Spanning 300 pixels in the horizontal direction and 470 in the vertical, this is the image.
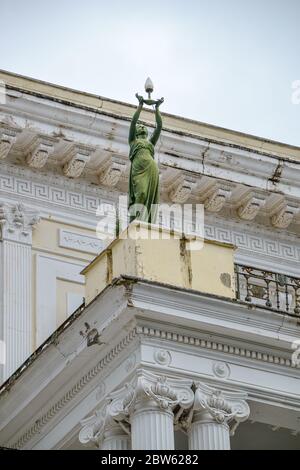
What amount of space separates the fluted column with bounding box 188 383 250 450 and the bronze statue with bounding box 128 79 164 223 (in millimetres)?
1984

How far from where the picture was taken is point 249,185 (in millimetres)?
23672

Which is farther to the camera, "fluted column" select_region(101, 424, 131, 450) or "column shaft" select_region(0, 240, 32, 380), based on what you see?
"column shaft" select_region(0, 240, 32, 380)

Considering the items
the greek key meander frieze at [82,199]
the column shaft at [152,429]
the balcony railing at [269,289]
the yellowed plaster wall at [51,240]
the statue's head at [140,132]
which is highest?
the greek key meander frieze at [82,199]

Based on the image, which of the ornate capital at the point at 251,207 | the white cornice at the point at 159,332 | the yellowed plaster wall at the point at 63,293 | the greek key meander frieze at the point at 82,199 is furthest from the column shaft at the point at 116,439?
the ornate capital at the point at 251,207

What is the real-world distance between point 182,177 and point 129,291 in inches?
220

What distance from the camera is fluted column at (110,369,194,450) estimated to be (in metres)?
17.6

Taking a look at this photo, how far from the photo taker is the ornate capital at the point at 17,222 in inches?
874

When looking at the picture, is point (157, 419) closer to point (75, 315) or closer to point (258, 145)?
point (75, 315)

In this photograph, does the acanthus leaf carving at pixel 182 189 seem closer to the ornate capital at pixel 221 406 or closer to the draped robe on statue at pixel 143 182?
the draped robe on statue at pixel 143 182

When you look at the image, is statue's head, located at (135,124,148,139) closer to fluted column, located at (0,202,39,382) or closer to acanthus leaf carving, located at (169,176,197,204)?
fluted column, located at (0,202,39,382)

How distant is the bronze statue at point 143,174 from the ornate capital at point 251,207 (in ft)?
12.1

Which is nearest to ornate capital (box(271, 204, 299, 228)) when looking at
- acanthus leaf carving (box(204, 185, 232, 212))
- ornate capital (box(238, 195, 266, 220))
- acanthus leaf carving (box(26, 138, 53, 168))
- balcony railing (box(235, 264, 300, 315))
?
ornate capital (box(238, 195, 266, 220))

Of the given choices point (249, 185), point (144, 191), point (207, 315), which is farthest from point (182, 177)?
point (207, 315)

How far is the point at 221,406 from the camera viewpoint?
1812cm
